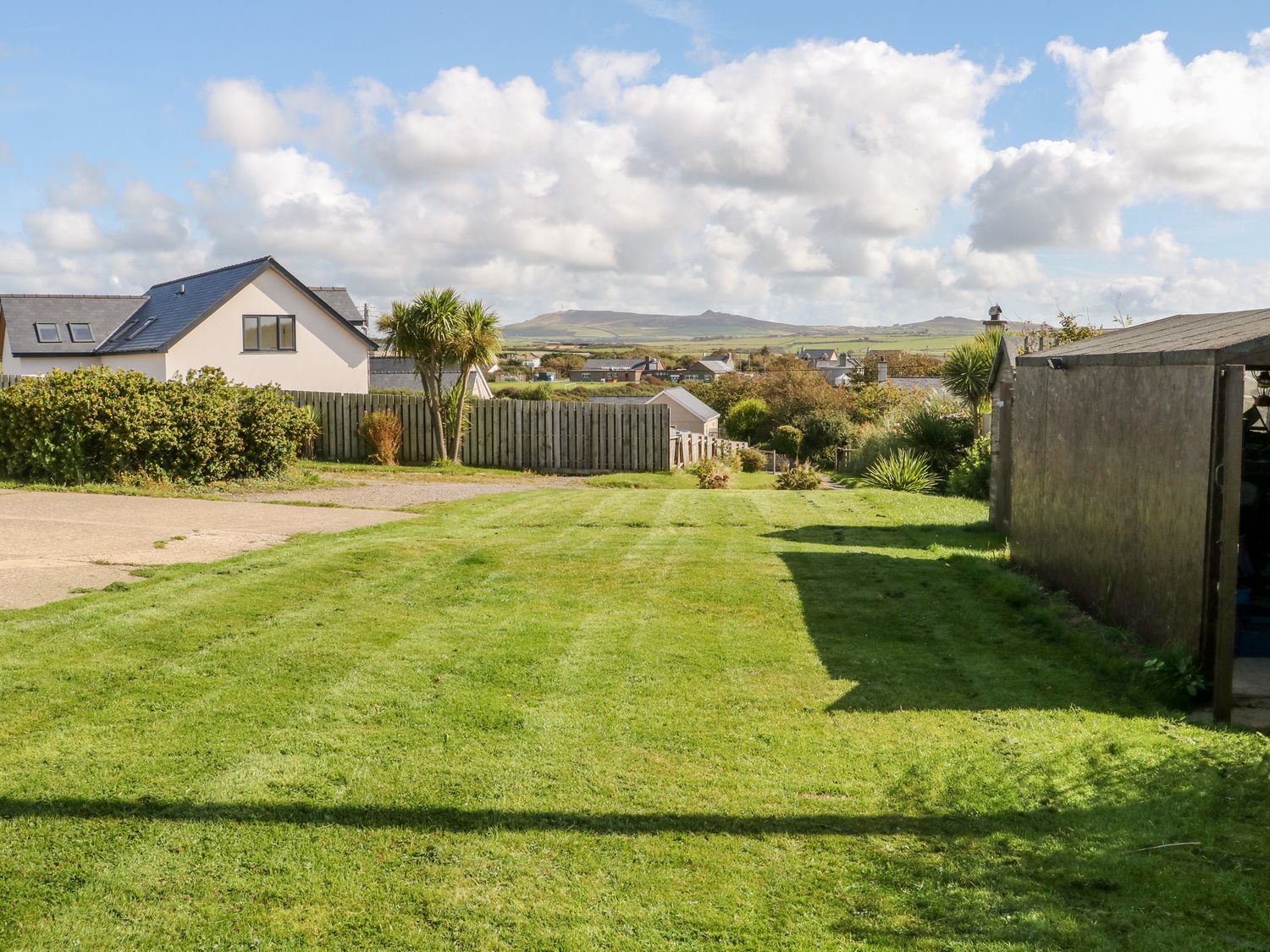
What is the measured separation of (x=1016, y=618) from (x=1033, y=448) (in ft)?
8.21

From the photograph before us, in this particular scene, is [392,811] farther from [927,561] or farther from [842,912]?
[927,561]

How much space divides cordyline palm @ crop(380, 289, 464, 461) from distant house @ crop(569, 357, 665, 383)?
301ft

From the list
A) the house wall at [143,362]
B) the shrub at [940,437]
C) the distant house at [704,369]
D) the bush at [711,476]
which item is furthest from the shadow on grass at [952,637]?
the distant house at [704,369]

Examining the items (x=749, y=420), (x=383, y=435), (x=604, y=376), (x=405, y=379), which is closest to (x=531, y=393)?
(x=405, y=379)

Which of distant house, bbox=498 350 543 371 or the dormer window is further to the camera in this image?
distant house, bbox=498 350 543 371

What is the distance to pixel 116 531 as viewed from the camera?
1183 cm

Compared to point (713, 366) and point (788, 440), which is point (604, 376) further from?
point (788, 440)

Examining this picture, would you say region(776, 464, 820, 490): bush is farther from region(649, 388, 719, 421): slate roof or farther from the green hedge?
region(649, 388, 719, 421): slate roof

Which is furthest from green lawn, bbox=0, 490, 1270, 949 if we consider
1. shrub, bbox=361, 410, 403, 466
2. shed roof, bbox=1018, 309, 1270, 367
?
shrub, bbox=361, 410, 403, 466

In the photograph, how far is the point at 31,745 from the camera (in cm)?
521

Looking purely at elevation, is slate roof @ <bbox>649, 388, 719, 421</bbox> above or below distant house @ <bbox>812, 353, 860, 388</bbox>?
below

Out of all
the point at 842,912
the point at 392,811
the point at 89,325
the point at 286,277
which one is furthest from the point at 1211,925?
the point at 89,325

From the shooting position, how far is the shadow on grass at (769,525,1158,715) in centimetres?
648

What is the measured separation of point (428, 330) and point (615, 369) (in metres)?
107
